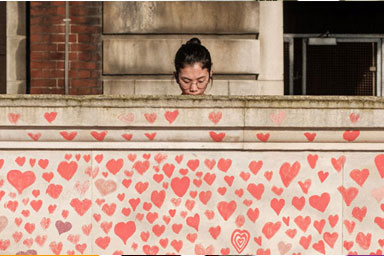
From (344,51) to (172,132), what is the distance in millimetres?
7500

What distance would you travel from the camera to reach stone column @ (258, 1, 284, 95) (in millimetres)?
7520

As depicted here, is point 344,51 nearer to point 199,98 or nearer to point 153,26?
point 153,26

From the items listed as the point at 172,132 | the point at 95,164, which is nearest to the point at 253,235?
the point at 172,132

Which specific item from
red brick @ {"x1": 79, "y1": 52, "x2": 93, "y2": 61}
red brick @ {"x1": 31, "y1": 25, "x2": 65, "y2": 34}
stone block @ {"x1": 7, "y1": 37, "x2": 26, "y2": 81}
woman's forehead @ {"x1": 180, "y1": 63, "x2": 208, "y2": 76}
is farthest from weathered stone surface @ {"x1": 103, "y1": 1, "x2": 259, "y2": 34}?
woman's forehead @ {"x1": 180, "y1": 63, "x2": 208, "y2": 76}

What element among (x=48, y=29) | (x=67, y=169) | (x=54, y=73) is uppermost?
(x=48, y=29)

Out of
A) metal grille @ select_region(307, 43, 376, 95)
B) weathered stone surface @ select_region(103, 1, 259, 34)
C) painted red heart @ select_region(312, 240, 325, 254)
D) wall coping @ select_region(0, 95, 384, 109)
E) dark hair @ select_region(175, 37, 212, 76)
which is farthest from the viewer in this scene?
metal grille @ select_region(307, 43, 376, 95)

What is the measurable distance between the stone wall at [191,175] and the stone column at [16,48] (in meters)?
5.07


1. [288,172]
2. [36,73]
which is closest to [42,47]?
[36,73]

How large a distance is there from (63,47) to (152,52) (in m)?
1.33

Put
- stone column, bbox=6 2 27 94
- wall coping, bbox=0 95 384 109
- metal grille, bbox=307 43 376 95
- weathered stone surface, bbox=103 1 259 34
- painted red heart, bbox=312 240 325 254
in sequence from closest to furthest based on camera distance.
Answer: wall coping, bbox=0 95 384 109
painted red heart, bbox=312 240 325 254
weathered stone surface, bbox=103 1 259 34
stone column, bbox=6 2 27 94
metal grille, bbox=307 43 376 95

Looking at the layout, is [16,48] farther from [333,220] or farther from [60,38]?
[333,220]

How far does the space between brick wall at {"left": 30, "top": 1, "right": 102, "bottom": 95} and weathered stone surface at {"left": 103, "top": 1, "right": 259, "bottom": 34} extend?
26 centimetres

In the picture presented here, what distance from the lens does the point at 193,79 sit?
3816 millimetres

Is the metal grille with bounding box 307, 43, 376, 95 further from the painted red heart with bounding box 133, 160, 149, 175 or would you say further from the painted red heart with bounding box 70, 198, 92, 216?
the painted red heart with bounding box 70, 198, 92, 216
